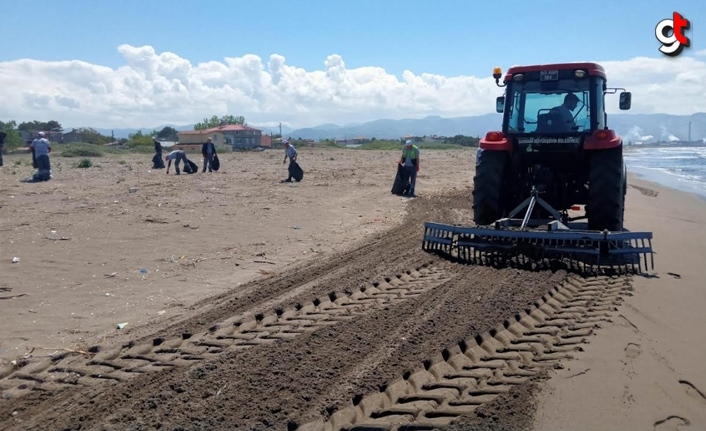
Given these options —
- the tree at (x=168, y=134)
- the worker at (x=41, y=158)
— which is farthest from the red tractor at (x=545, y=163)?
the tree at (x=168, y=134)

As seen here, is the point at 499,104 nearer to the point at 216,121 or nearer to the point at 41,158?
the point at 41,158

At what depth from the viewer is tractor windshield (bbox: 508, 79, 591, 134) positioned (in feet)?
27.7

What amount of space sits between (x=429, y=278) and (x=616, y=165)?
2.96m

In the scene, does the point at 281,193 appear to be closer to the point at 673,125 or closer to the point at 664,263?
the point at 664,263

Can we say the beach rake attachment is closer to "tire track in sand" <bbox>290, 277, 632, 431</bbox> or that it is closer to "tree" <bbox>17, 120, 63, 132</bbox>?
"tire track in sand" <bbox>290, 277, 632, 431</bbox>

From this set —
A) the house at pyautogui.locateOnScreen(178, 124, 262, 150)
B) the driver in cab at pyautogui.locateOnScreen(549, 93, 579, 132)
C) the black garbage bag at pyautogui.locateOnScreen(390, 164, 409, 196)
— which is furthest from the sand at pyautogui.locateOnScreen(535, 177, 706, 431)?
the house at pyautogui.locateOnScreen(178, 124, 262, 150)

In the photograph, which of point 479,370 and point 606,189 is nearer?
point 479,370

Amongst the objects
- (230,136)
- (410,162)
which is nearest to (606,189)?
(410,162)

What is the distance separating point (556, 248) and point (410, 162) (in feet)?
25.7

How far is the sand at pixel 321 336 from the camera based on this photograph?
3.65 metres

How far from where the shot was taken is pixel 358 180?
723 inches

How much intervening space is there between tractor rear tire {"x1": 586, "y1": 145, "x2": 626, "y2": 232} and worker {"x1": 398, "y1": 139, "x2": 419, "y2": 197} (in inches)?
261

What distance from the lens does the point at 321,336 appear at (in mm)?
4801

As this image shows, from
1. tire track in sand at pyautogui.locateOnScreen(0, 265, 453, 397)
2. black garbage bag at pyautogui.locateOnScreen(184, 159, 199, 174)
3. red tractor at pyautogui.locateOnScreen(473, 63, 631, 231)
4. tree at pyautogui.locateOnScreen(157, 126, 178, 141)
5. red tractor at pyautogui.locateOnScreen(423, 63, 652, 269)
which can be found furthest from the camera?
tree at pyautogui.locateOnScreen(157, 126, 178, 141)
